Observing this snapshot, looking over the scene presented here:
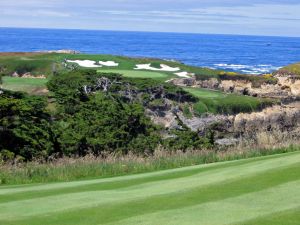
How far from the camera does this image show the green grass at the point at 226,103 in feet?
93.3

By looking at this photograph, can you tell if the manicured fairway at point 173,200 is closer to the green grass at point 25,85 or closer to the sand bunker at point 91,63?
the green grass at point 25,85

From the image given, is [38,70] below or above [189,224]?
above

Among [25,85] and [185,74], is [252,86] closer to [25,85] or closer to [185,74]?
[185,74]

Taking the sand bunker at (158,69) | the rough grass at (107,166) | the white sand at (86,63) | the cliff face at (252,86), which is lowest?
the rough grass at (107,166)

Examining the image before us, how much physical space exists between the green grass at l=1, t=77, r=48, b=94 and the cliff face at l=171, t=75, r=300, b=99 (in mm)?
7976

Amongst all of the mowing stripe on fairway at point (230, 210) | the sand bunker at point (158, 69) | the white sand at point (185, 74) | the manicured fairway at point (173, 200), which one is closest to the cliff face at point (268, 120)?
the white sand at point (185, 74)

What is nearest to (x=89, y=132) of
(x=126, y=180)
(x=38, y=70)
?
(x=126, y=180)

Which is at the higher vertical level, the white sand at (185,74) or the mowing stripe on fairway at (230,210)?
the white sand at (185,74)

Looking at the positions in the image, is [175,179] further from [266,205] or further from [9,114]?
[9,114]

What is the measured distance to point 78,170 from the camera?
1256cm

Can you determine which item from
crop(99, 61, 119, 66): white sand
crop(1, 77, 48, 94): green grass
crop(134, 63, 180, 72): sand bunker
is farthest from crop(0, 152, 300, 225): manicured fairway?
crop(99, 61, 119, 66): white sand

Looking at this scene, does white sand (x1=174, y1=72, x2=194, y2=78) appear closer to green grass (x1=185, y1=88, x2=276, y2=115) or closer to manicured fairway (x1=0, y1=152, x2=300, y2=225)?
green grass (x1=185, y1=88, x2=276, y2=115)

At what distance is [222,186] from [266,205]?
140cm

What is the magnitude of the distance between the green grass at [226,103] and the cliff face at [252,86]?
337 cm
